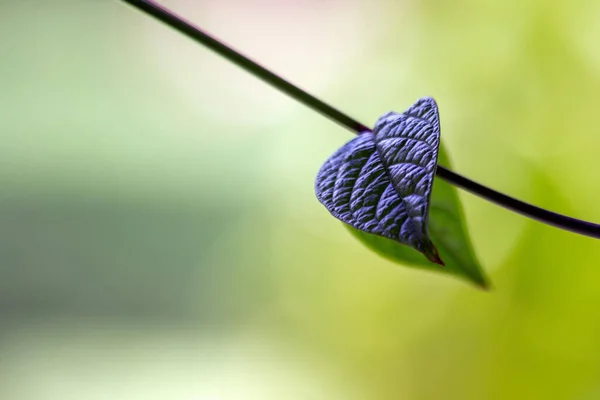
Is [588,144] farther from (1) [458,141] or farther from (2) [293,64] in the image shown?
(2) [293,64]

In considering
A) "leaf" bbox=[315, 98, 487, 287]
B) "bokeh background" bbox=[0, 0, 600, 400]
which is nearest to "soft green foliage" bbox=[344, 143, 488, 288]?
"leaf" bbox=[315, 98, 487, 287]

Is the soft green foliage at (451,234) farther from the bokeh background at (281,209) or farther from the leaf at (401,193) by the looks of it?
the bokeh background at (281,209)

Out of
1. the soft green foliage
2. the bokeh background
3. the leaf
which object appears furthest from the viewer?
the bokeh background

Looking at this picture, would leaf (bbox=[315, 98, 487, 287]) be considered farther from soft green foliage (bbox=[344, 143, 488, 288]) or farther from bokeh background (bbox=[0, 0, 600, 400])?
bokeh background (bbox=[0, 0, 600, 400])

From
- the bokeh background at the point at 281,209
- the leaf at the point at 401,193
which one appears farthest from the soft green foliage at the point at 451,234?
the bokeh background at the point at 281,209

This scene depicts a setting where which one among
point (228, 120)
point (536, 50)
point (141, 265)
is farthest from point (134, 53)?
point (536, 50)

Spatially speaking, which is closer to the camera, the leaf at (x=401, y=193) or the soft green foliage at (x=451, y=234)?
the leaf at (x=401, y=193)
